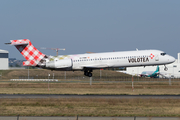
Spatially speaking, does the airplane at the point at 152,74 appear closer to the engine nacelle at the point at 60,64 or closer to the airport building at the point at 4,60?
the engine nacelle at the point at 60,64

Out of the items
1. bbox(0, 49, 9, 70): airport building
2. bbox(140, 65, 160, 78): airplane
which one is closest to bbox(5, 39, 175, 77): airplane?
bbox(140, 65, 160, 78): airplane

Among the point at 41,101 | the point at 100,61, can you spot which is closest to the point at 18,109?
the point at 41,101

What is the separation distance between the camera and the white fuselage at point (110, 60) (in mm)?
46719

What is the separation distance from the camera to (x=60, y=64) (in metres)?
48.2

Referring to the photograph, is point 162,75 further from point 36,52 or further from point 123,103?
point 123,103

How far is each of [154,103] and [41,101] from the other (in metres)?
10.1

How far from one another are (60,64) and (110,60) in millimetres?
8379

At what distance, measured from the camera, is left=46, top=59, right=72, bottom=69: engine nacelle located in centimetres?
4806

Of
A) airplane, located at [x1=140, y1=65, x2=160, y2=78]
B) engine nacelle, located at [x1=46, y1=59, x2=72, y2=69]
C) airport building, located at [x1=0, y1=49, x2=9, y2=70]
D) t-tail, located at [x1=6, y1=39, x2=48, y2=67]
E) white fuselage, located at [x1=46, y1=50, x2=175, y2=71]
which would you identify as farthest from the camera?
airport building, located at [x1=0, y1=49, x2=9, y2=70]

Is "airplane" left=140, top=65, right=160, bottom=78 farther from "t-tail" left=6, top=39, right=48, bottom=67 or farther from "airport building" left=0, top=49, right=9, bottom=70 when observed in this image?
"airport building" left=0, top=49, right=9, bottom=70

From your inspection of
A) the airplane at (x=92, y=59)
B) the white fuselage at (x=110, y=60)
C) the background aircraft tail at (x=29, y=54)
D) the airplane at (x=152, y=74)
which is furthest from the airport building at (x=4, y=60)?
the white fuselage at (x=110, y=60)

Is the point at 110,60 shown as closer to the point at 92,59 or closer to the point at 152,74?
the point at 92,59

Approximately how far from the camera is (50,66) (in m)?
48.5

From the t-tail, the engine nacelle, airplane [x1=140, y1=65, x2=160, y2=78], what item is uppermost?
the t-tail
